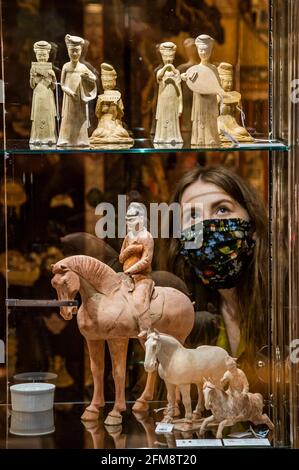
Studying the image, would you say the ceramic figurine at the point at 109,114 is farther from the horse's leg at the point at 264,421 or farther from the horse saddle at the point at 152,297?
the horse's leg at the point at 264,421

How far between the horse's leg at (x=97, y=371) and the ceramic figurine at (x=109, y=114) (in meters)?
0.43

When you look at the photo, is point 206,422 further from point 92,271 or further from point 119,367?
point 92,271

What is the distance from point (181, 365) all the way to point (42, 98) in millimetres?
629

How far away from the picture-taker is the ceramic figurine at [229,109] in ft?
6.29

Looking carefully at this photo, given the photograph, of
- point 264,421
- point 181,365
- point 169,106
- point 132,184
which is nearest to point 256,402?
point 264,421

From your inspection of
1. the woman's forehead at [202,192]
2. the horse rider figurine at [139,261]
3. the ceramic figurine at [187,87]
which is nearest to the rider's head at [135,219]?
the horse rider figurine at [139,261]

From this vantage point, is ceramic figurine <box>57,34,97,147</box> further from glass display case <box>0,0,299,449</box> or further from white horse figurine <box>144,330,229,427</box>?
white horse figurine <box>144,330,229,427</box>

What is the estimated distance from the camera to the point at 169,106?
1.91 m

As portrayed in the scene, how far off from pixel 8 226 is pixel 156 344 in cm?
42

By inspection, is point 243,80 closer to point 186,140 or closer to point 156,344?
point 186,140

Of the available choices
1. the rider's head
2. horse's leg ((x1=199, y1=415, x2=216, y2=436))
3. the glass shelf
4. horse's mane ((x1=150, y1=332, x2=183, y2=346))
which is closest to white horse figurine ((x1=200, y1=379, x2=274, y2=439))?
horse's leg ((x1=199, y1=415, x2=216, y2=436))

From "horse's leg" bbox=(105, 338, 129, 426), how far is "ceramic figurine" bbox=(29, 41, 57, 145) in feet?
1.46

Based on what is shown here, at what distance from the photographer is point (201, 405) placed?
1855mm

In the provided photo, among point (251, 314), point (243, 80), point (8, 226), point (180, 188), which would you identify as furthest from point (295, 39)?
point (8, 226)
